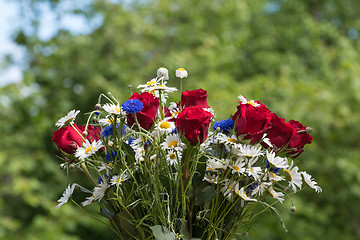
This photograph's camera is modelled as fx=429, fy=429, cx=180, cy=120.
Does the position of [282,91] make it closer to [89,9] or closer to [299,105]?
[299,105]

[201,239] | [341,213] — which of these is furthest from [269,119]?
[341,213]

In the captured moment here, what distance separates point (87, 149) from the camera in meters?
0.76

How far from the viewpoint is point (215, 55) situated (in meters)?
4.91

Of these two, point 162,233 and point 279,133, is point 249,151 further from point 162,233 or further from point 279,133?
point 162,233

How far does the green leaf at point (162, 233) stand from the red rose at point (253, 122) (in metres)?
0.21

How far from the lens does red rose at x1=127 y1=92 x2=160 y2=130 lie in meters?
Answer: 0.77

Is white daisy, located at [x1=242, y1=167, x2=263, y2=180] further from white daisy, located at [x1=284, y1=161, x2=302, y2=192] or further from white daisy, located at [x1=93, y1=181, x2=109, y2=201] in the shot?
white daisy, located at [x1=93, y1=181, x2=109, y2=201]

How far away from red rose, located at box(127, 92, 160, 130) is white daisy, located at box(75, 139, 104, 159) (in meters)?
0.07

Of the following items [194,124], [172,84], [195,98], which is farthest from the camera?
[172,84]

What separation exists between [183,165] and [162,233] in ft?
0.41

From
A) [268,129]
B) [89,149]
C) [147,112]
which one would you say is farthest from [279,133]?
[89,149]

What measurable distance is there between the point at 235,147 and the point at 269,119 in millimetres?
76

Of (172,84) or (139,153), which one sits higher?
(139,153)

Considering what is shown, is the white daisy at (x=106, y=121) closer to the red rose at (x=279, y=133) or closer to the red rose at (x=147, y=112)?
the red rose at (x=147, y=112)
